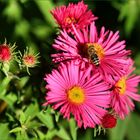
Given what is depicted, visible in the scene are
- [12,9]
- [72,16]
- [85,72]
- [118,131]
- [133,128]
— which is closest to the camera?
[85,72]

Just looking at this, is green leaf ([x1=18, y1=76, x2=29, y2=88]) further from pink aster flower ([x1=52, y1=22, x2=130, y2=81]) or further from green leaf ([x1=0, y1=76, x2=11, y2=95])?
pink aster flower ([x1=52, y1=22, x2=130, y2=81])

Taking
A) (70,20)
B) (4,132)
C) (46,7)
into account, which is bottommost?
(4,132)

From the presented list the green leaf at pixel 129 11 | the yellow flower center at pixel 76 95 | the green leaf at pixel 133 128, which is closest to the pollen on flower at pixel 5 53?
the yellow flower center at pixel 76 95

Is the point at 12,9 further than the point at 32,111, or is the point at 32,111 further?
the point at 12,9

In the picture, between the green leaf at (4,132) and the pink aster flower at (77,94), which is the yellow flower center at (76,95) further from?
the green leaf at (4,132)

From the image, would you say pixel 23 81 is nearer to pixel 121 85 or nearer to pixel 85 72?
pixel 85 72

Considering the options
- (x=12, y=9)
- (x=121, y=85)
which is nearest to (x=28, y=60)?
(x=121, y=85)

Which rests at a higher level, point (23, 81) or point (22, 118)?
point (23, 81)

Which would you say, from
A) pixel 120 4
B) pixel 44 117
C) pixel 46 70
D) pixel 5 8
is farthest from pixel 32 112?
pixel 120 4
